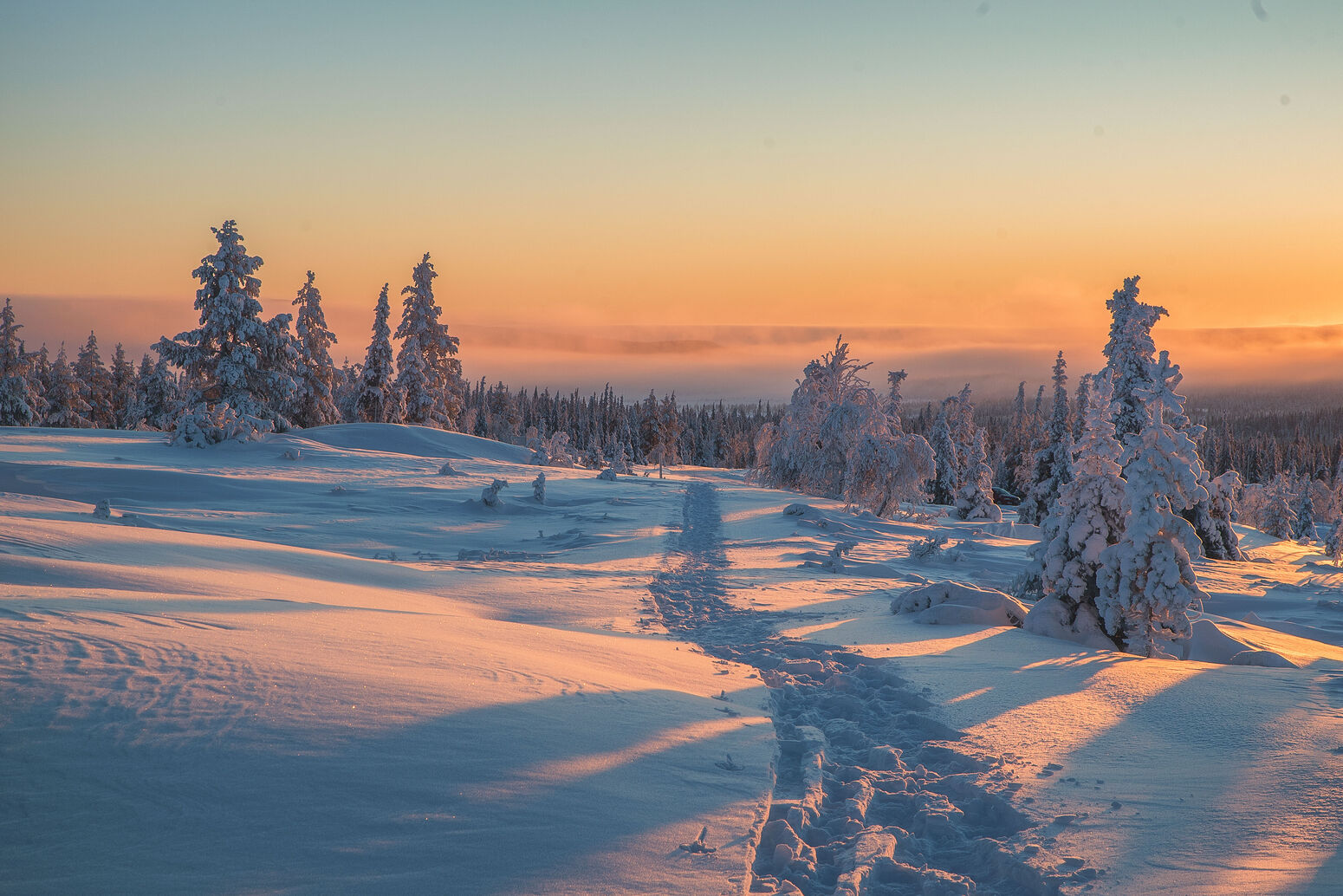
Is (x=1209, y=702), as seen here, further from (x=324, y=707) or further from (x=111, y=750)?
(x=111, y=750)

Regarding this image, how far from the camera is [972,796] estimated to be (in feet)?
15.1

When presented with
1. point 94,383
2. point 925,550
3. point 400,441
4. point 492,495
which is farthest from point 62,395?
point 925,550

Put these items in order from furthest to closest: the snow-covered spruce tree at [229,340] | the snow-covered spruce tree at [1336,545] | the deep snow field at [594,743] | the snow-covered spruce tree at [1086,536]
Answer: the snow-covered spruce tree at [229,340], the snow-covered spruce tree at [1336,545], the snow-covered spruce tree at [1086,536], the deep snow field at [594,743]

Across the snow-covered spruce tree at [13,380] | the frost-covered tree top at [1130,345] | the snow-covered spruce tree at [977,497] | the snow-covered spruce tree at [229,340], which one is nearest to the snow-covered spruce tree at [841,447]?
the frost-covered tree top at [1130,345]

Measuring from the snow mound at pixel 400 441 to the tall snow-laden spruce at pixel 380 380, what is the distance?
1634cm

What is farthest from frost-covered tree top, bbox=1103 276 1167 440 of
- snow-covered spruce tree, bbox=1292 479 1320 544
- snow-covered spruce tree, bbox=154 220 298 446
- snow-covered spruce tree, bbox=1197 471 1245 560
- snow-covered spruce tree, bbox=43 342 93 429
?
snow-covered spruce tree, bbox=43 342 93 429

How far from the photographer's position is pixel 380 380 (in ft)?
160

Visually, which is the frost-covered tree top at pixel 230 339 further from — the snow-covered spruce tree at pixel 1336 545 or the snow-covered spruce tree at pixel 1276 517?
the snow-covered spruce tree at pixel 1276 517

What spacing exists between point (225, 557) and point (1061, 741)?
29.5 feet

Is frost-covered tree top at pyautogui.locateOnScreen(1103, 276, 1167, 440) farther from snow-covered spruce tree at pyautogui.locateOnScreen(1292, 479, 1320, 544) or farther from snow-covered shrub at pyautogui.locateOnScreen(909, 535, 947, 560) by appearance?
snow-covered spruce tree at pyautogui.locateOnScreen(1292, 479, 1320, 544)

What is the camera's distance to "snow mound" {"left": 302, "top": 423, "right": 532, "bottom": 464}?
2880cm

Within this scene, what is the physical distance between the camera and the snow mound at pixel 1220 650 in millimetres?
8031

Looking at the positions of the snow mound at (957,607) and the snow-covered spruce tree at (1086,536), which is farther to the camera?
the snow mound at (957,607)

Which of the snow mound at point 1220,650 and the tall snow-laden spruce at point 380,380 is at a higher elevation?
the tall snow-laden spruce at point 380,380
